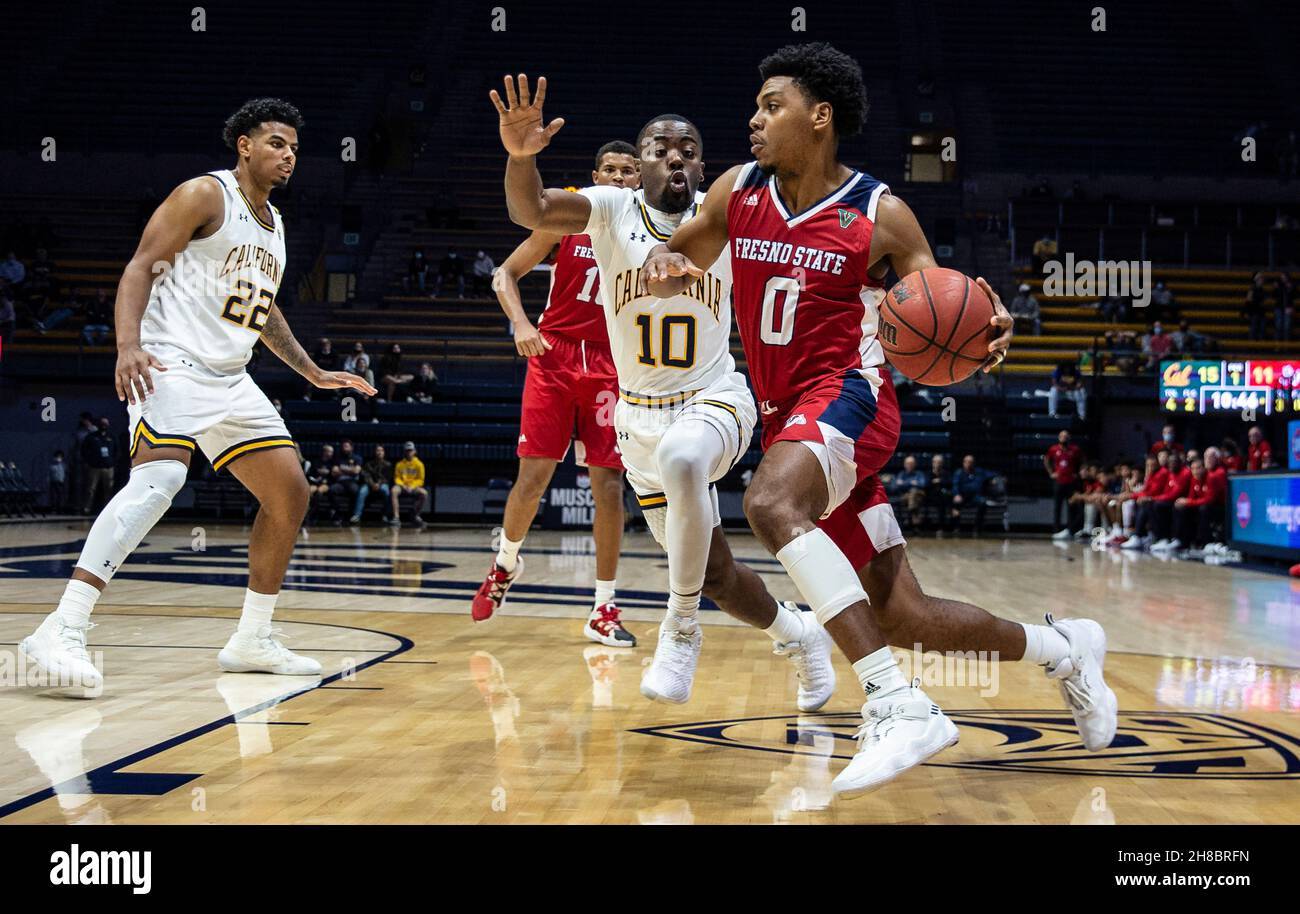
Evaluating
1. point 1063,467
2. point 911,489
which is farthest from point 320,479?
point 1063,467

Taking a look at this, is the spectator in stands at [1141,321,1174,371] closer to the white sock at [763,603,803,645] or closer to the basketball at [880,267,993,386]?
the white sock at [763,603,803,645]

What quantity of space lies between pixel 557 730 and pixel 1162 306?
19.2 m

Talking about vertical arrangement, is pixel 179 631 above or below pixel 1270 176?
below

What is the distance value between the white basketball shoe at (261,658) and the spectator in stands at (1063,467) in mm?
14004

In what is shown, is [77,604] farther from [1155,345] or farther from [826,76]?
[1155,345]

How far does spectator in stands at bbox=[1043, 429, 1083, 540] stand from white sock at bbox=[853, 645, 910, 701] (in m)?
14.7

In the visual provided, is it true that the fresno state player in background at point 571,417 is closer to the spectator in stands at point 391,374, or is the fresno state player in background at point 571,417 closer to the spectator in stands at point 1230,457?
the spectator in stands at point 1230,457

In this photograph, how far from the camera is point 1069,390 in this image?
18812 millimetres

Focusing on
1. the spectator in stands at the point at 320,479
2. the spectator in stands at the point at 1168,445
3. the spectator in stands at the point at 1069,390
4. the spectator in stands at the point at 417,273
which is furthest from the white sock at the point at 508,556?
the spectator in stands at the point at 417,273

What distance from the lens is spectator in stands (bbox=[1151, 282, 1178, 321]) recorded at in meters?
20.6

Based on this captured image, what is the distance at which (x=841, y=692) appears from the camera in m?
4.50
